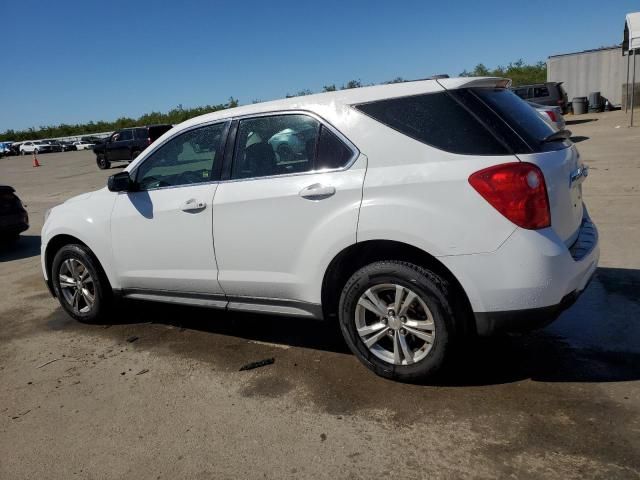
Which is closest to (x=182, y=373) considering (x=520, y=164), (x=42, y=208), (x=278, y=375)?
(x=278, y=375)

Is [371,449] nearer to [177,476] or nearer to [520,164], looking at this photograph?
[177,476]

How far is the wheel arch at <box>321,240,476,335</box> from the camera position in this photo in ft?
10.6

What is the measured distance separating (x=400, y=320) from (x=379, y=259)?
39 cm

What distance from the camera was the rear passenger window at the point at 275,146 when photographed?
3.68 meters

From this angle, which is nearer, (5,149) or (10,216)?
(10,216)

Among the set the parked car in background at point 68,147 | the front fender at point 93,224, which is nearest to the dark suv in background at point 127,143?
the front fender at point 93,224

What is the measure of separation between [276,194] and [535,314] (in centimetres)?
174

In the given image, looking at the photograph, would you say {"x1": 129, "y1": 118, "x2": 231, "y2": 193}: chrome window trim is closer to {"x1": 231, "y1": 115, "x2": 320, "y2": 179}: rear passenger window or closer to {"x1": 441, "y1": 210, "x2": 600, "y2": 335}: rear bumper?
{"x1": 231, "y1": 115, "x2": 320, "y2": 179}: rear passenger window

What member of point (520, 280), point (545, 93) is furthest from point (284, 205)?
point (545, 93)

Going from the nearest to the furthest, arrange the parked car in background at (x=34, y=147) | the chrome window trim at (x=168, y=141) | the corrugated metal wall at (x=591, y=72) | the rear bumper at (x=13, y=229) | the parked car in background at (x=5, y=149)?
1. the chrome window trim at (x=168, y=141)
2. the rear bumper at (x=13, y=229)
3. the corrugated metal wall at (x=591, y=72)
4. the parked car in background at (x=34, y=147)
5. the parked car in background at (x=5, y=149)

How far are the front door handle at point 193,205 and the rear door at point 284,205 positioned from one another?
0.14m

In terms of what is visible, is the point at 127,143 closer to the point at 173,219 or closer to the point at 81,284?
the point at 81,284

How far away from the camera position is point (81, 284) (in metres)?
5.01

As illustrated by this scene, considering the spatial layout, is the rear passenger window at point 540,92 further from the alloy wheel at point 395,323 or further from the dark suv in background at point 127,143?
the alloy wheel at point 395,323
